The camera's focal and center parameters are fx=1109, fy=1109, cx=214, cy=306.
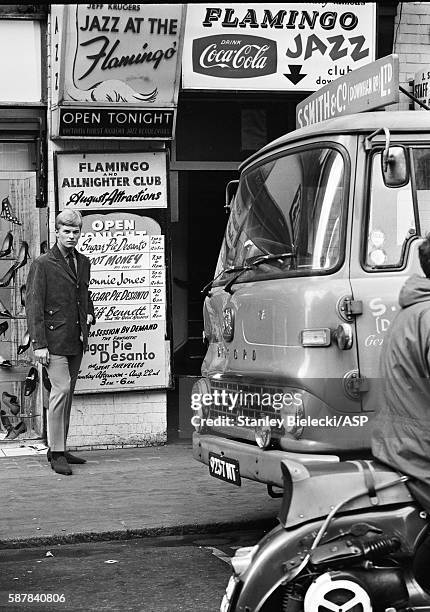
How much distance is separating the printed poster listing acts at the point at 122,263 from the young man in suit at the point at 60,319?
0.93m

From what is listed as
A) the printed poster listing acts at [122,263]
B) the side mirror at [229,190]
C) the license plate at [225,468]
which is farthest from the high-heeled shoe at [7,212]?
the license plate at [225,468]

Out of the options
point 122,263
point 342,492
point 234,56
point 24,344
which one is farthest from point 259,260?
point 234,56

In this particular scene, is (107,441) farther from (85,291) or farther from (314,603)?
(314,603)

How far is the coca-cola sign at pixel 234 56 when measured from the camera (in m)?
11.0

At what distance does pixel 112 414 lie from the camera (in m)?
10.8

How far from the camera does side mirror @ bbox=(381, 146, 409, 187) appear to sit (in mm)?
6168

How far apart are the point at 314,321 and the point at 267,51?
5.58 m

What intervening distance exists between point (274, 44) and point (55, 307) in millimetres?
3622

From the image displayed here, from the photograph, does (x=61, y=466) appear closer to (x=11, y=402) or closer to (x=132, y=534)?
(x=11, y=402)

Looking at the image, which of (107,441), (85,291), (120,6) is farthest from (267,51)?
(107,441)

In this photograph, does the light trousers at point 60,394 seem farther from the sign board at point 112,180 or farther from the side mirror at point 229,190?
the side mirror at point 229,190

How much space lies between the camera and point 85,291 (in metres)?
9.89

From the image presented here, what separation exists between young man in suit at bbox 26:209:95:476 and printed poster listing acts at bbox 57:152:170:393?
3.04ft

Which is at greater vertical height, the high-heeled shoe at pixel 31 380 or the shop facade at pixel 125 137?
the shop facade at pixel 125 137
